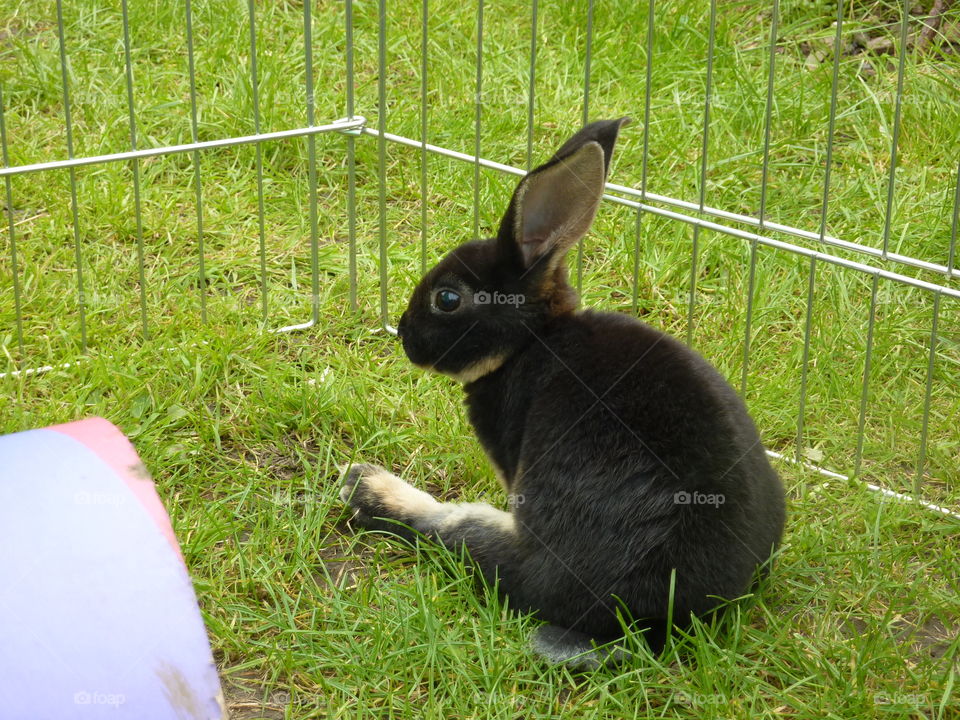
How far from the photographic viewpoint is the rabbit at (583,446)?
271cm

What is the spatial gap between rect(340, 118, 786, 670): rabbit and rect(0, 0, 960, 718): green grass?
11cm

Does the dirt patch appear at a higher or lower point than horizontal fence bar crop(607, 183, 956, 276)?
lower

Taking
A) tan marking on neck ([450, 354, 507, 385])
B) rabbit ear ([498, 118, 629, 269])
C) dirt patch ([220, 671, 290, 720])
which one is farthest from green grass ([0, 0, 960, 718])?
rabbit ear ([498, 118, 629, 269])

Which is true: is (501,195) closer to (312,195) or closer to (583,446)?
(312,195)

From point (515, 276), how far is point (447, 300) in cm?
18

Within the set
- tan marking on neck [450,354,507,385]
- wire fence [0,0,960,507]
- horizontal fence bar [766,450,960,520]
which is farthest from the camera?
wire fence [0,0,960,507]

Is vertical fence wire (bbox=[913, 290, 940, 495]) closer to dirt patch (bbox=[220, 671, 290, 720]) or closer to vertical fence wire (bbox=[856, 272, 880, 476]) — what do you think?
vertical fence wire (bbox=[856, 272, 880, 476])

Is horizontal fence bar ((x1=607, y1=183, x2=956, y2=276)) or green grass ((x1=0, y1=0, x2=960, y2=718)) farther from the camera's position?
horizontal fence bar ((x1=607, y1=183, x2=956, y2=276))

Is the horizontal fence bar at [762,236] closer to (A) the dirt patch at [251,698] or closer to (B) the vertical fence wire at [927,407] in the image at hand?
(B) the vertical fence wire at [927,407]

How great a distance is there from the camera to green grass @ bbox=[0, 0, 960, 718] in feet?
9.14

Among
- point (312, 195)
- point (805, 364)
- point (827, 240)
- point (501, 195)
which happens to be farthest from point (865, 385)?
point (312, 195)

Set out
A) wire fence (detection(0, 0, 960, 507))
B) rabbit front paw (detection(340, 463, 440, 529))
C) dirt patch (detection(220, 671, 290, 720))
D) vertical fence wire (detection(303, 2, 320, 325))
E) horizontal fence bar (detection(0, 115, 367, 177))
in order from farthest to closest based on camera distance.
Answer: vertical fence wire (detection(303, 2, 320, 325)) < horizontal fence bar (detection(0, 115, 367, 177)) < wire fence (detection(0, 0, 960, 507)) < rabbit front paw (detection(340, 463, 440, 529)) < dirt patch (detection(220, 671, 290, 720))

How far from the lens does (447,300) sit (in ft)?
10.1

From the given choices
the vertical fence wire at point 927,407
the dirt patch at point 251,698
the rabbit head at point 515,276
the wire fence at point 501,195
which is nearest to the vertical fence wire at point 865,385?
the wire fence at point 501,195
